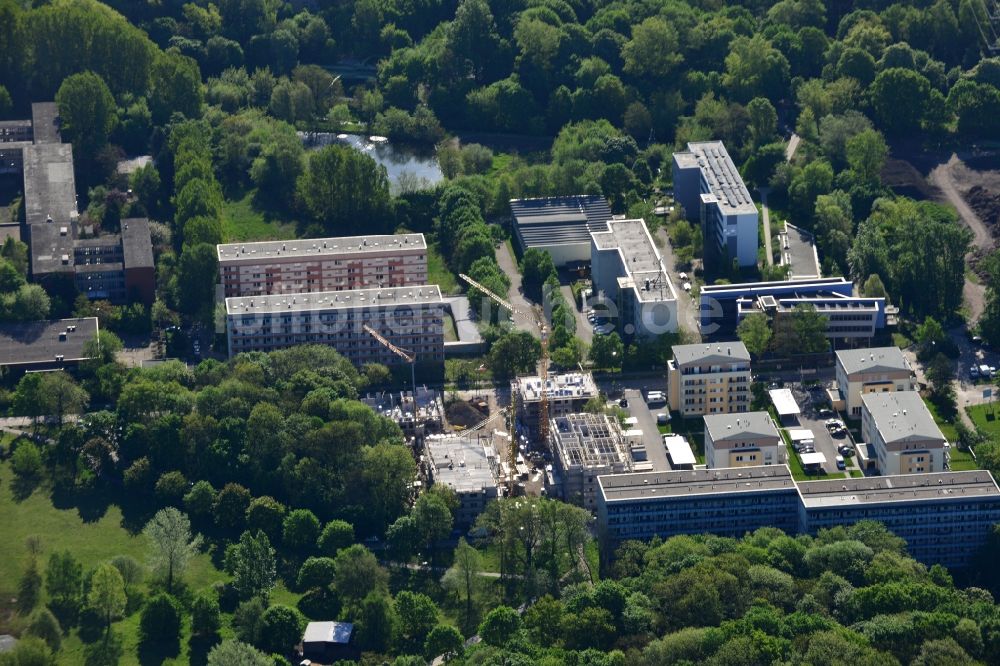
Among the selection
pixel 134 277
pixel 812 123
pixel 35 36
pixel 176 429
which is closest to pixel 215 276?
pixel 134 277

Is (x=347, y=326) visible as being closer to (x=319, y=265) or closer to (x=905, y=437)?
(x=319, y=265)

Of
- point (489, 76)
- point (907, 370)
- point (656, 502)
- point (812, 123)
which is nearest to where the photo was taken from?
point (656, 502)

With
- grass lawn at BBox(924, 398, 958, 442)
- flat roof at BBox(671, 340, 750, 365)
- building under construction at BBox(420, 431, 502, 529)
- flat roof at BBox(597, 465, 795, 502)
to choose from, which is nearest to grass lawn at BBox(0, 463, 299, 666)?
building under construction at BBox(420, 431, 502, 529)

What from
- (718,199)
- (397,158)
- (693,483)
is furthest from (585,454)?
(397,158)

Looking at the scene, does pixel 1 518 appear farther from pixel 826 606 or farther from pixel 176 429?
pixel 826 606

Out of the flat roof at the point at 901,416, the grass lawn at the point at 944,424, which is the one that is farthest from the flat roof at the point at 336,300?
the grass lawn at the point at 944,424

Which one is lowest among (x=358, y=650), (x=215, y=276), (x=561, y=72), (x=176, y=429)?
(x=358, y=650)

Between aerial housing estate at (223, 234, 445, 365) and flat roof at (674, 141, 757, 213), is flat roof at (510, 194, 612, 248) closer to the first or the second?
flat roof at (674, 141, 757, 213)

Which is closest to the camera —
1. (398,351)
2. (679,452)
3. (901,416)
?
(901,416)
